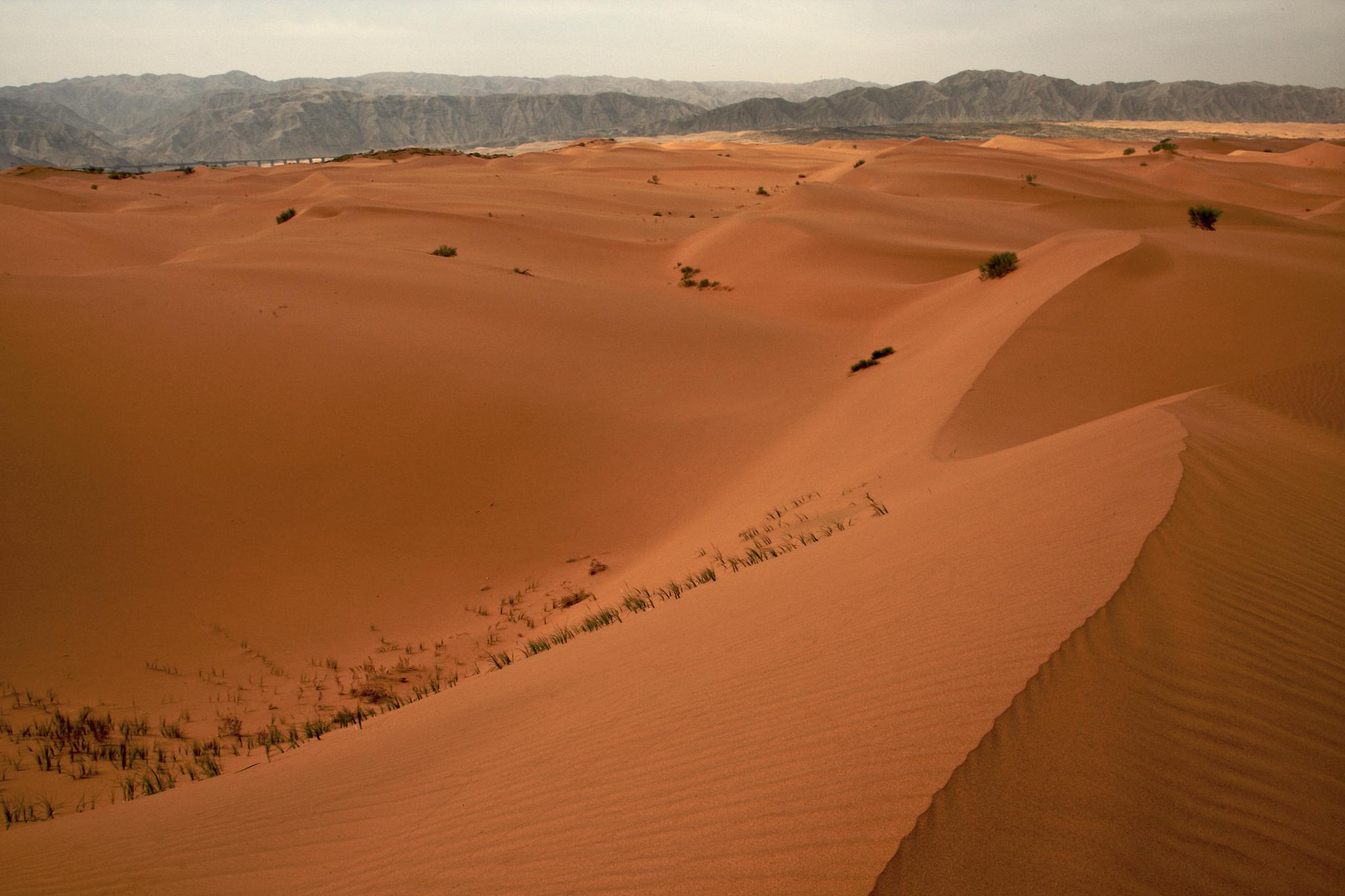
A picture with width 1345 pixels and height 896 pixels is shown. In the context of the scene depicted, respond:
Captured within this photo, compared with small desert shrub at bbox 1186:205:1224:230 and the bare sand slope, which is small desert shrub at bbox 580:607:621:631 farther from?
small desert shrub at bbox 1186:205:1224:230

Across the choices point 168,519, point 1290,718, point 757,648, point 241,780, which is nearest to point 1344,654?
point 1290,718

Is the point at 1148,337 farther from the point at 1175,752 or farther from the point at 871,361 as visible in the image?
the point at 1175,752

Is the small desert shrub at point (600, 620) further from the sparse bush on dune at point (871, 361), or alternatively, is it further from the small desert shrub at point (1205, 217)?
the small desert shrub at point (1205, 217)

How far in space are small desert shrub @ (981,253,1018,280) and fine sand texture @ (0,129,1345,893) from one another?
562 millimetres

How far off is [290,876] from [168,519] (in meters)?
6.59

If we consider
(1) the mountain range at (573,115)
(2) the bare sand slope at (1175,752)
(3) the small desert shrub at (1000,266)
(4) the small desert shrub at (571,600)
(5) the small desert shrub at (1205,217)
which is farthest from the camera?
(1) the mountain range at (573,115)

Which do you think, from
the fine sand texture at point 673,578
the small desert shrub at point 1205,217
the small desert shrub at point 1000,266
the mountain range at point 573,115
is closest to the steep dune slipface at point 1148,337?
the fine sand texture at point 673,578

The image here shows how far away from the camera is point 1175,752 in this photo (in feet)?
8.13

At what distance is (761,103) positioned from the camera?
5408 inches

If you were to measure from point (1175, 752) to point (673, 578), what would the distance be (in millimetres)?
5205

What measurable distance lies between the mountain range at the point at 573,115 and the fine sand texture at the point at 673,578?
125613 millimetres

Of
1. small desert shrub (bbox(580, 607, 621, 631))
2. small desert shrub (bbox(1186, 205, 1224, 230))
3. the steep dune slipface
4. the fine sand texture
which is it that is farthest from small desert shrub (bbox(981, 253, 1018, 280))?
small desert shrub (bbox(580, 607, 621, 631))

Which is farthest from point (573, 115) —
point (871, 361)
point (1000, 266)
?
point (871, 361)

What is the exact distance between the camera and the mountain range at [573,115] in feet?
432
